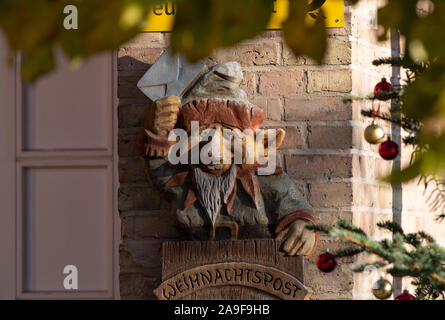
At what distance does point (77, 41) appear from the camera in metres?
0.66

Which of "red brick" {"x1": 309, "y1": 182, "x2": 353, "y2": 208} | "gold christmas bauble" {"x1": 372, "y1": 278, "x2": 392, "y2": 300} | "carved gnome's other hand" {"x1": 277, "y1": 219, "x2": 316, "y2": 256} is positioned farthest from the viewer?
"red brick" {"x1": 309, "y1": 182, "x2": 353, "y2": 208}

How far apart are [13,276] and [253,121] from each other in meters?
1.13

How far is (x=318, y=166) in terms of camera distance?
215 cm

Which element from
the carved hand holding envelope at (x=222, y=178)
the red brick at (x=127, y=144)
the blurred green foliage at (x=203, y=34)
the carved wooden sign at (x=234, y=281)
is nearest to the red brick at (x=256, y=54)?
the carved hand holding envelope at (x=222, y=178)

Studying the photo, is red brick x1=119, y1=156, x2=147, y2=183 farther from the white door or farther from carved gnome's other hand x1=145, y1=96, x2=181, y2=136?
the white door

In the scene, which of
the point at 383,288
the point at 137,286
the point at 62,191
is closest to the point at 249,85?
the point at 137,286

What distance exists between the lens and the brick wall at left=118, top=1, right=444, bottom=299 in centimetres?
214

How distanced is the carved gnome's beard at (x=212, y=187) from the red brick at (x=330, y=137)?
0.87 ft

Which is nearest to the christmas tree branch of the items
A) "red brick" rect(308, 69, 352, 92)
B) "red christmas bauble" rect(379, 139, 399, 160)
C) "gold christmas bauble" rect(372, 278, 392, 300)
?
"gold christmas bauble" rect(372, 278, 392, 300)

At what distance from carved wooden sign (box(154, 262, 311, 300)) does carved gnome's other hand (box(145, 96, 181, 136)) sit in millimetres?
375

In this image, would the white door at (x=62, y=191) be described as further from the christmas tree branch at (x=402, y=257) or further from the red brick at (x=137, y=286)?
the christmas tree branch at (x=402, y=257)

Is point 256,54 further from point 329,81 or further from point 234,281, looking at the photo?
point 234,281

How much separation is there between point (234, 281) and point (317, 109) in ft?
1.71

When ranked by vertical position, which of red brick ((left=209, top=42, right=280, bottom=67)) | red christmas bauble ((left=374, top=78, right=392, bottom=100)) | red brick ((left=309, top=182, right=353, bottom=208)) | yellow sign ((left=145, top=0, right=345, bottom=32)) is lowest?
red brick ((left=309, top=182, right=353, bottom=208))
